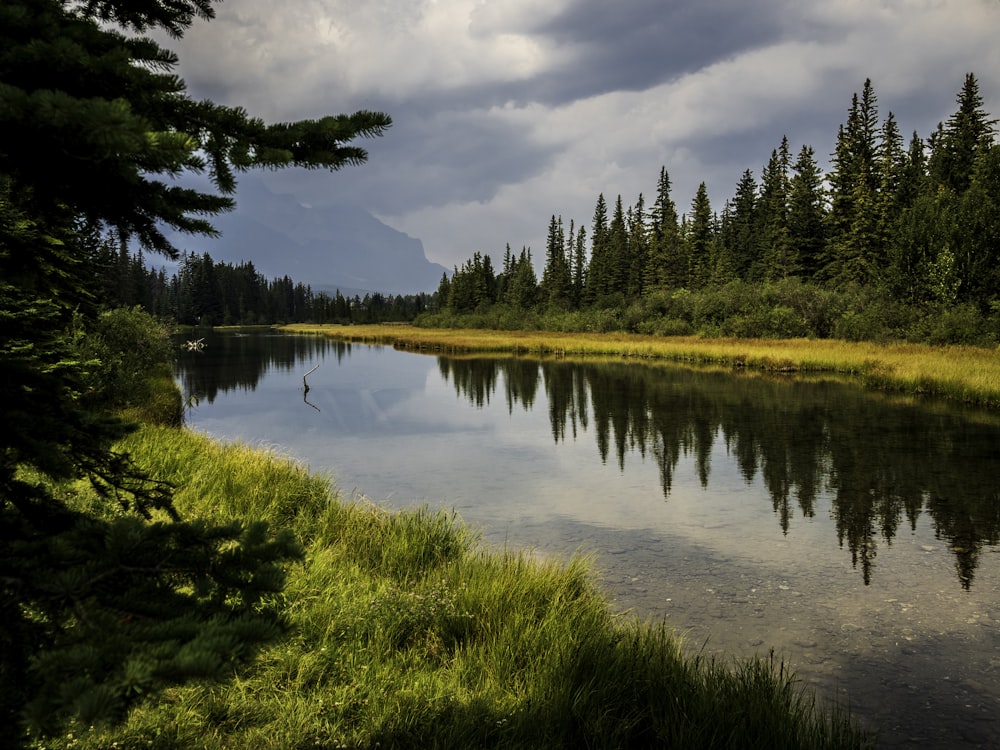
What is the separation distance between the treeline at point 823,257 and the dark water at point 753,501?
1913 centimetres

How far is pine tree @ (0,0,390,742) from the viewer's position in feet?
6.43

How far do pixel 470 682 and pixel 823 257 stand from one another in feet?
253

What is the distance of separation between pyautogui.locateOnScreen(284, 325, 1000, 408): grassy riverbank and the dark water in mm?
2458

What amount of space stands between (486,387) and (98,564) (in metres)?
34.3

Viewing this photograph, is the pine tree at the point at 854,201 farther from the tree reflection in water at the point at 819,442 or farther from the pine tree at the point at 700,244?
the tree reflection in water at the point at 819,442

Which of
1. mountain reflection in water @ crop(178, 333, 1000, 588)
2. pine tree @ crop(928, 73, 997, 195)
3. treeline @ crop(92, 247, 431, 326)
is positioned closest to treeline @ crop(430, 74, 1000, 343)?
pine tree @ crop(928, 73, 997, 195)

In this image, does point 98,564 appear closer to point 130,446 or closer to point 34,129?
point 34,129

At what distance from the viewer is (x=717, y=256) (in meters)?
82.5

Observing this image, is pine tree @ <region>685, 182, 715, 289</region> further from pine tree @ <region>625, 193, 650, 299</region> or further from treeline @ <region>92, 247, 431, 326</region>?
treeline @ <region>92, 247, 431, 326</region>

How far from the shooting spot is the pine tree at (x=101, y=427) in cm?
196

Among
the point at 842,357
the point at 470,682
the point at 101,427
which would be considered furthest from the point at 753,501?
the point at 842,357

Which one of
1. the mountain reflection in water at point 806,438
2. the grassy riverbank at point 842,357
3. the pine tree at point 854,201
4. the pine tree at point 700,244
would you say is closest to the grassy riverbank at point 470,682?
the mountain reflection in water at point 806,438

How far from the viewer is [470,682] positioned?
5488mm

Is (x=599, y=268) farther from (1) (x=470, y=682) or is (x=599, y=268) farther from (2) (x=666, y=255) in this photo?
(1) (x=470, y=682)
